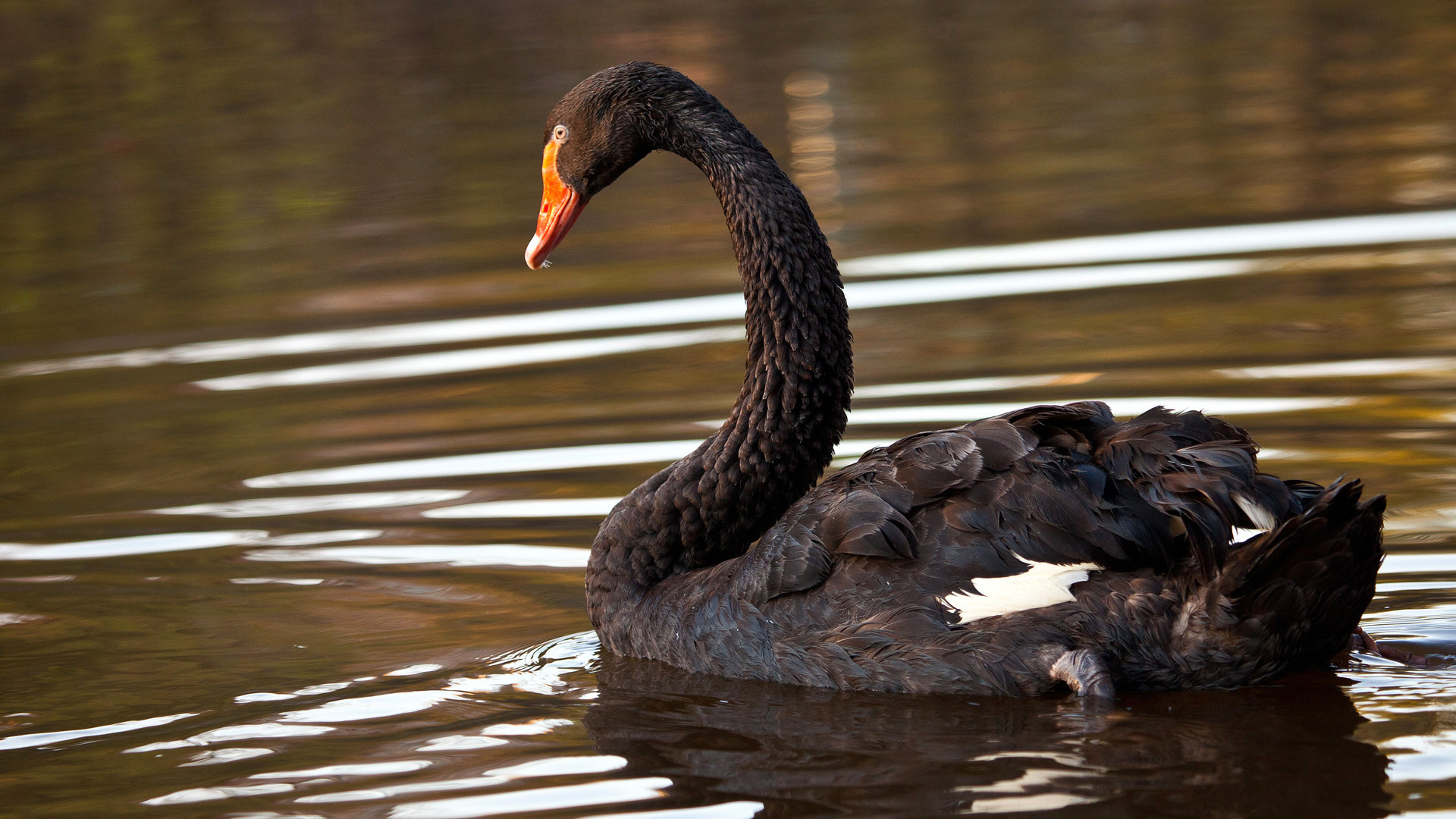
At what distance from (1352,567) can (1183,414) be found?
0.59 metres

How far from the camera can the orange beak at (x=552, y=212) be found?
604 cm

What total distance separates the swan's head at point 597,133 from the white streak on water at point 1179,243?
4.25 m

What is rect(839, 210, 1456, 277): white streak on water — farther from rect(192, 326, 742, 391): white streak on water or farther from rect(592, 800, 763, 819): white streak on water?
rect(592, 800, 763, 819): white streak on water

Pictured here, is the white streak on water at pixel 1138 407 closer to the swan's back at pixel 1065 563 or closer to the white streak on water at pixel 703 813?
the swan's back at pixel 1065 563

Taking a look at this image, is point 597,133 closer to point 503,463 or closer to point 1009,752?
point 503,463

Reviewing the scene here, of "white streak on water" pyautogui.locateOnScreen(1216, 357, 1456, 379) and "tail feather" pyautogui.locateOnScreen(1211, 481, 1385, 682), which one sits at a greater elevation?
"white streak on water" pyautogui.locateOnScreen(1216, 357, 1456, 379)

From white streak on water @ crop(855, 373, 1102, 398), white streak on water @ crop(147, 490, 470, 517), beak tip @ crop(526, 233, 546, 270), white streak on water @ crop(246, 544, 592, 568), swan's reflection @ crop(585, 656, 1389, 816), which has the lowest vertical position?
swan's reflection @ crop(585, 656, 1389, 816)

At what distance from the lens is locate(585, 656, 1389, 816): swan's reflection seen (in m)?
4.11

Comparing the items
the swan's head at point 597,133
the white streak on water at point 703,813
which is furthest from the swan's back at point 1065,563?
the swan's head at point 597,133

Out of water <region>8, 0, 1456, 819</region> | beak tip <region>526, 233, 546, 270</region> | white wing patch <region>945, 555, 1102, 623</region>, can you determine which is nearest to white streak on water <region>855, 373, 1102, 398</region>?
water <region>8, 0, 1456, 819</region>

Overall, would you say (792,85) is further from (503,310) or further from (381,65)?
(503,310)

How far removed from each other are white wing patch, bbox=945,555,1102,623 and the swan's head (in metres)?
2.05

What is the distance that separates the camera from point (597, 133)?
5895mm

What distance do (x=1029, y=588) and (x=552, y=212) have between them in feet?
7.79
